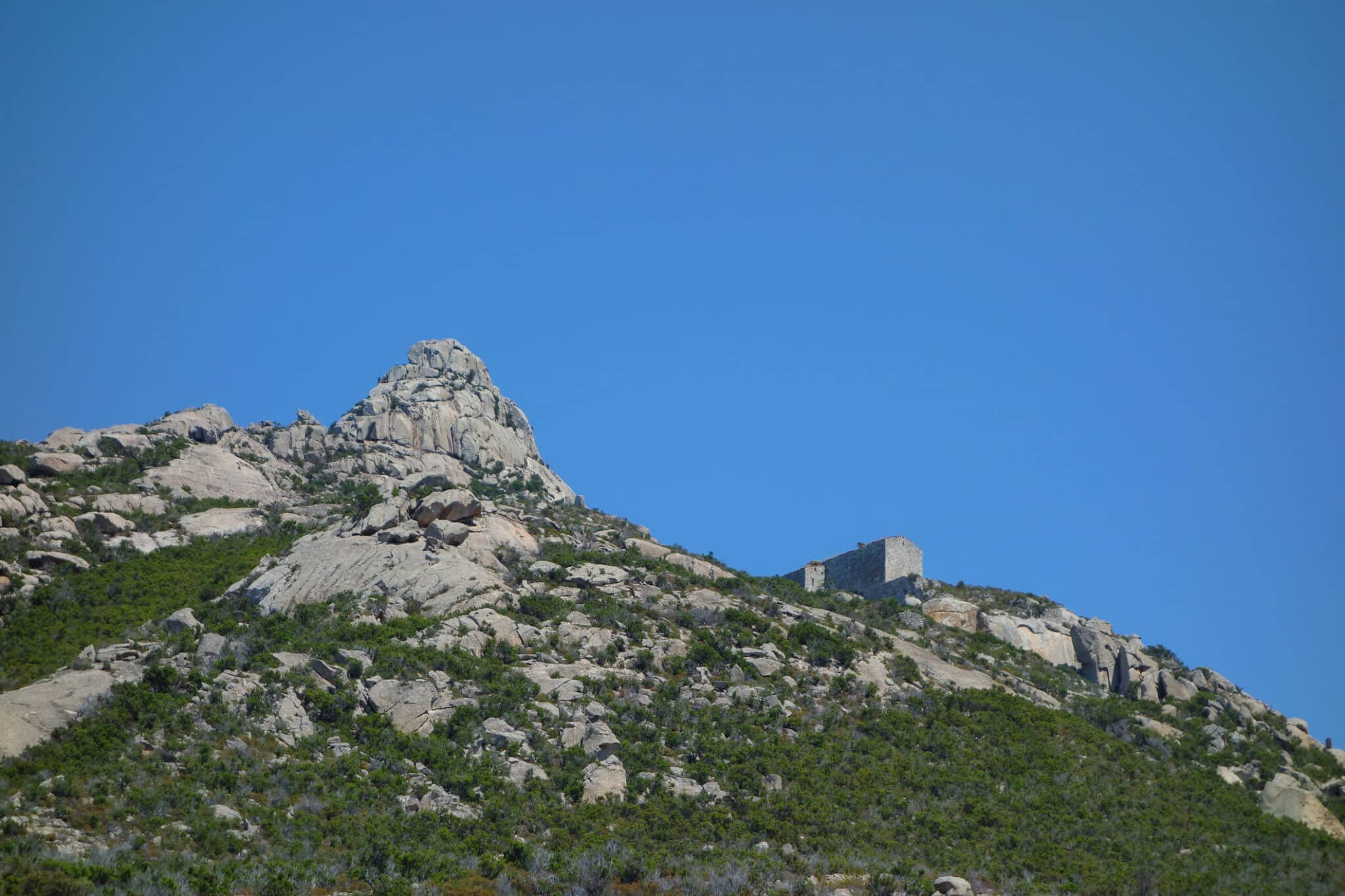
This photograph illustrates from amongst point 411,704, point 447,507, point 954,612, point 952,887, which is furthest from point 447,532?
point 954,612

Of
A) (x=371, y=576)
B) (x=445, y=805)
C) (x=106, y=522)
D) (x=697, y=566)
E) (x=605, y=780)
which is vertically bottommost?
(x=445, y=805)

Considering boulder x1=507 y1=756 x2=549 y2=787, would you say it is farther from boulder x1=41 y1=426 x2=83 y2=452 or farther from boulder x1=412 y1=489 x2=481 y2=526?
boulder x1=41 y1=426 x2=83 y2=452

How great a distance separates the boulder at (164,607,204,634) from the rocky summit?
113 mm

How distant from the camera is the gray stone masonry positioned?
2749 inches

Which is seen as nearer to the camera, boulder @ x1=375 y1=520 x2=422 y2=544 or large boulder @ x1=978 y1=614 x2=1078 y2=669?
boulder @ x1=375 y1=520 x2=422 y2=544

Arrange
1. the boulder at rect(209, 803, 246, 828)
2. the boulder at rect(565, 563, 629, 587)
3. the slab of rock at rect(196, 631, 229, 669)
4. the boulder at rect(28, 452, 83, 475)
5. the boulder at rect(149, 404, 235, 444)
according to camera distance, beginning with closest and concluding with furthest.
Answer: the boulder at rect(209, 803, 246, 828), the slab of rock at rect(196, 631, 229, 669), the boulder at rect(565, 563, 629, 587), the boulder at rect(28, 452, 83, 475), the boulder at rect(149, 404, 235, 444)

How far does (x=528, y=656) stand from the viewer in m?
44.0

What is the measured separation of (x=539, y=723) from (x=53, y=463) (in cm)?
3235

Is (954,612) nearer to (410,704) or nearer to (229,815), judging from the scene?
(410,704)

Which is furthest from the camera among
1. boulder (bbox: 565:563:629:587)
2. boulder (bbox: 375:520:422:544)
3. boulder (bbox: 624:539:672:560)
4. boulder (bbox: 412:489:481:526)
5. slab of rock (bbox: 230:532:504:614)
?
boulder (bbox: 624:539:672:560)

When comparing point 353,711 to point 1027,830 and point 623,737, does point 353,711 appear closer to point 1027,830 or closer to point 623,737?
point 623,737

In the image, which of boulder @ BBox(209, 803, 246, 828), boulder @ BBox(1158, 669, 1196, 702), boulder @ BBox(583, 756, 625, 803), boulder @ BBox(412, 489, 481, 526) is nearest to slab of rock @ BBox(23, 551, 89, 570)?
boulder @ BBox(412, 489, 481, 526)

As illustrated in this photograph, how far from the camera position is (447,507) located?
171 feet

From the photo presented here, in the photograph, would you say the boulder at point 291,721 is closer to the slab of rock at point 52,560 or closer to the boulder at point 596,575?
the boulder at point 596,575
